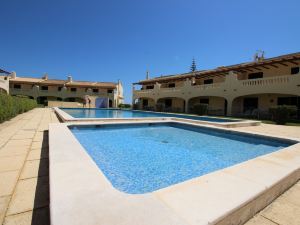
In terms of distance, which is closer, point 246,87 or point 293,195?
point 293,195

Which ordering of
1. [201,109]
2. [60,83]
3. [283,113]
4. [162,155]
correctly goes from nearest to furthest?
1. [162,155]
2. [283,113]
3. [201,109]
4. [60,83]

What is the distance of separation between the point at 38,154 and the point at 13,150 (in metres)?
0.87

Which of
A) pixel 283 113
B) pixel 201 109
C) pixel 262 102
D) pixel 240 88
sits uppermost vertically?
pixel 240 88

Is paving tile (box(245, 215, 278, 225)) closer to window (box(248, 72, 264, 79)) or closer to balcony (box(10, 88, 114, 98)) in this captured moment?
window (box(248, 72, 264, 79))

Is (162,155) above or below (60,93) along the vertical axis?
below

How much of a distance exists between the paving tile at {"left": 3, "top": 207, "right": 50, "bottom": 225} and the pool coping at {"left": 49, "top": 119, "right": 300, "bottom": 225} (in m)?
0.27

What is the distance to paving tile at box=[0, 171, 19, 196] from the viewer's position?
109 inches

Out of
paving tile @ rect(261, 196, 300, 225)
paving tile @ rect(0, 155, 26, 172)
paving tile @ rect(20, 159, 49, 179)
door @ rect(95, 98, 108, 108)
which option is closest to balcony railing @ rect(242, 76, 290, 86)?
paving tile @ rect(261, 196, 300, 225)

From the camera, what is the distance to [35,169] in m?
3.63

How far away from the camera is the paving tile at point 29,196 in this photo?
237cm

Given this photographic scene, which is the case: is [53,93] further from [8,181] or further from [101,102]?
[8,181]

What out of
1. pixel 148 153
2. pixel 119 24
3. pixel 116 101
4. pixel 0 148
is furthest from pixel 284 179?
pixel 116 101

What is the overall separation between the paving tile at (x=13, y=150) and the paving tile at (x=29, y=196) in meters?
1.90

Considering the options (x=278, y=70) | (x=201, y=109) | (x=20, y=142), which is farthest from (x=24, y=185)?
(x=278, y=70)
